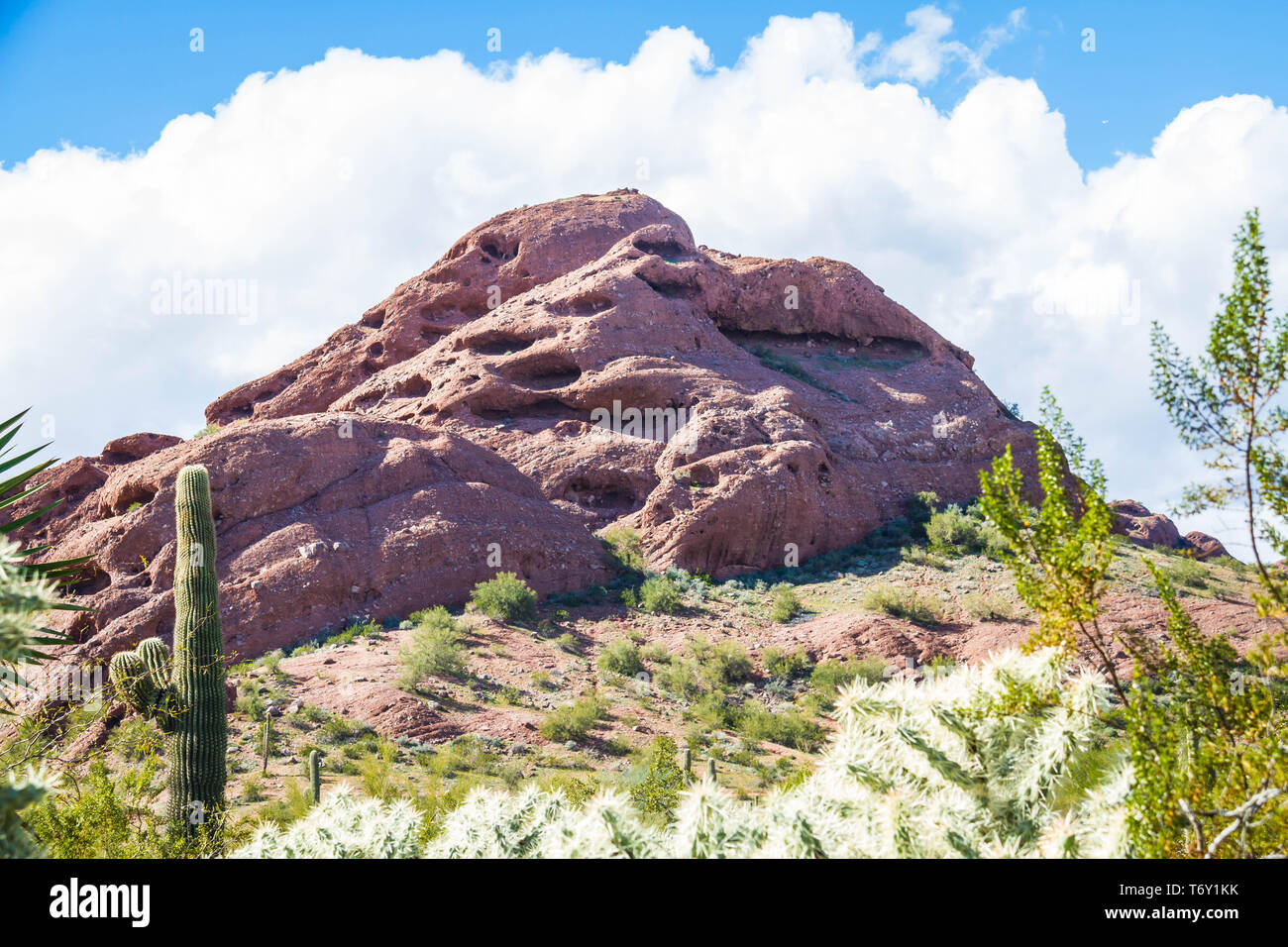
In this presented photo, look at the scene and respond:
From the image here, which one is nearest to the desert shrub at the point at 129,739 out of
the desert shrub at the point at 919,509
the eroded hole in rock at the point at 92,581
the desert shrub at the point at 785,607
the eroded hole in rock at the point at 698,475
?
the eroded hole in rock at the point at 92,581

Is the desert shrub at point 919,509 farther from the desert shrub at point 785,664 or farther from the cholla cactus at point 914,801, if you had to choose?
the cholla cactus at point 914,801

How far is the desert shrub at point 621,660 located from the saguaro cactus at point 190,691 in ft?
26.3

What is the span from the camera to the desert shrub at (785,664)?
17.6 m

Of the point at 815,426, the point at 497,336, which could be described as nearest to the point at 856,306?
the point at 815,426

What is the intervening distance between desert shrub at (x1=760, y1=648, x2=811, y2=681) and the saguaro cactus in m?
10.2

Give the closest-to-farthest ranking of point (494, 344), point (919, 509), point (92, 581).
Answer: point (92, 581)
point (919, 509)
point (494, 344)

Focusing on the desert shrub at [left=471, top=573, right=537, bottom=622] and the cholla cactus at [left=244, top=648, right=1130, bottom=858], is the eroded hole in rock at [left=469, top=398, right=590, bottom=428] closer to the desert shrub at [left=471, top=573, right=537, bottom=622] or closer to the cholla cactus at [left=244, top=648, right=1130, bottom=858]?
the desert shrub at [left=471, top=573, right=537, bottom=622]

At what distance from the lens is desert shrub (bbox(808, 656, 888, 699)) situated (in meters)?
16.6

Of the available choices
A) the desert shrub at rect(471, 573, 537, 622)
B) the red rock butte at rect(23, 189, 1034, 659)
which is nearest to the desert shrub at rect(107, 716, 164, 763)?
the red rock butte at rect(23, 189, 1034, 659)

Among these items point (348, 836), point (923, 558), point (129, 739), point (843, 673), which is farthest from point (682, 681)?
point (348, 836)

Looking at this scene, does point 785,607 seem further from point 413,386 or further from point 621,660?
point 413,386

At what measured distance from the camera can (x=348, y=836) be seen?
5.32 meters

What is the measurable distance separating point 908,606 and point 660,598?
17.3 ft
